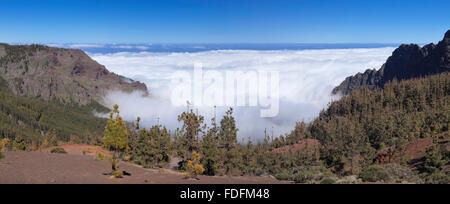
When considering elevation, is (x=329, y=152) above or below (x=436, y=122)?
below

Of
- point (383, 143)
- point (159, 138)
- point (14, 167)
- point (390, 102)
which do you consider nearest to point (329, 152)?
point (383, 143)

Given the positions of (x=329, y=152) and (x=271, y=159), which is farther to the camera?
(x=329, y=152)

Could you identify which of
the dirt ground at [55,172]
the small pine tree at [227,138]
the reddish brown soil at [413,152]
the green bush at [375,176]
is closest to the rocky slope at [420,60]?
the reddish brown soil at [413,152]

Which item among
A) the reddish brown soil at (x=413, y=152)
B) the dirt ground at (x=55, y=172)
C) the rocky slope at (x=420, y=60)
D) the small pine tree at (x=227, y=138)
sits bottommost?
the reddish brown soil at (x=413, y=152)

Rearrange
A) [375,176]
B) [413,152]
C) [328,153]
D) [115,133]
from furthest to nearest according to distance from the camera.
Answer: [328,153] → [413,152] → [375,176] → [115,133]

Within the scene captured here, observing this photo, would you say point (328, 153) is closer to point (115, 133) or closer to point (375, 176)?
point (375, 176)

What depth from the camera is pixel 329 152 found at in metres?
70.3

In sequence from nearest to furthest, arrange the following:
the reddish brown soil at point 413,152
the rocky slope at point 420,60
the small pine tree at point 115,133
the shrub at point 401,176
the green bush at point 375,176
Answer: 1. the small pine tree at point 115,133
2. the green bush at point 375,176
3. the shrub at point 401,176
4. the reddish brown soil at point 413,152
5. the rocky slope at point 420,60

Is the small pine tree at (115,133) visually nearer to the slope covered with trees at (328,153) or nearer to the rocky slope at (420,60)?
the slope covered with trees at (328,153)

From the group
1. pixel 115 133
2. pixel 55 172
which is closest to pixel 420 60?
pixel 115 133

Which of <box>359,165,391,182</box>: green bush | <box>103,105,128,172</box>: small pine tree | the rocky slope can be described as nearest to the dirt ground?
<box>103,105,128,172</box>: small pine tree

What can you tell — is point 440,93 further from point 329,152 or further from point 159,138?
point 159,138

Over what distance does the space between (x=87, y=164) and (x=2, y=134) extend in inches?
6037
